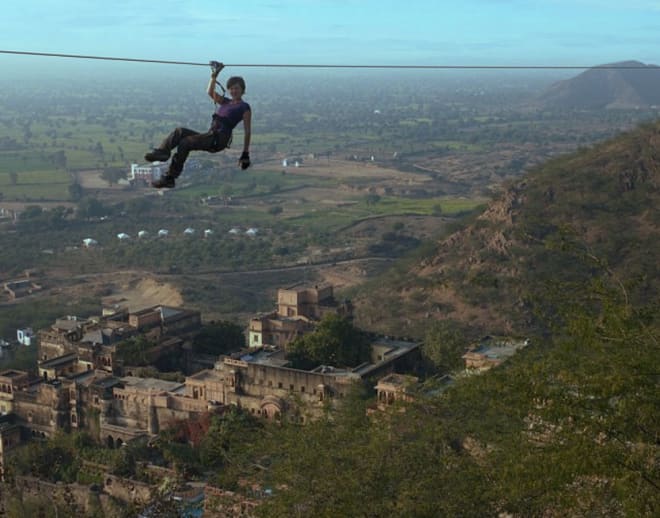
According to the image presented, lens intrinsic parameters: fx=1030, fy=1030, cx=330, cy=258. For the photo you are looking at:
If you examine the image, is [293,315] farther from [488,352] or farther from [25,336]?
[25,336]

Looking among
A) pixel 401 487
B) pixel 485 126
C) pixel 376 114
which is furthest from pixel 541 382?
pixel 376 114

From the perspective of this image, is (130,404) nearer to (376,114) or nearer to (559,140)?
(559,140)

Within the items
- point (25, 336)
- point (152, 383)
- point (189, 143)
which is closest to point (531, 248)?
→ point (152, 383)

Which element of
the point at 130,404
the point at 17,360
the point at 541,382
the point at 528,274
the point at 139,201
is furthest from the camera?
the point at 139,201

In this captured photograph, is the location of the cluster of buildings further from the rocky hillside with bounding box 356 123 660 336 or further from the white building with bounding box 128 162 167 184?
the white building with bounding box 128 162 167 184

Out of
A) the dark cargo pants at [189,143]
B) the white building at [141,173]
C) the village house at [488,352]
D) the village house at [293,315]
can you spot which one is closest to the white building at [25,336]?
the village house at [293,315]
